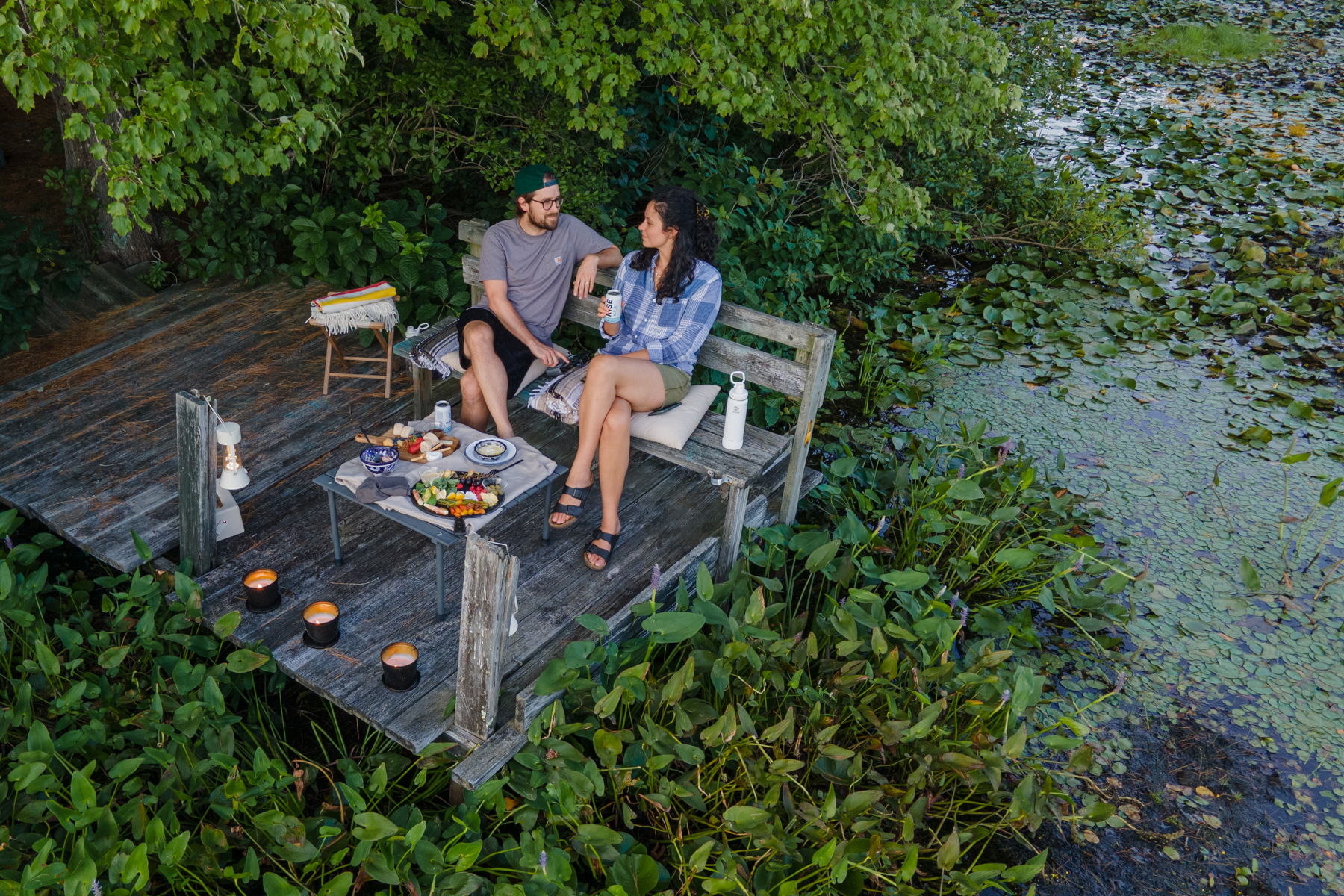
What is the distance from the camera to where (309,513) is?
3.89 m

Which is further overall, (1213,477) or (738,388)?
(1213,477)

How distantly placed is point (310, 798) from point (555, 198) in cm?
233

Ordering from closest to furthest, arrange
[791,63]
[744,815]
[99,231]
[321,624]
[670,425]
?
[744,815] → [321,624] → [670,425] → [791,63] → [99,231]

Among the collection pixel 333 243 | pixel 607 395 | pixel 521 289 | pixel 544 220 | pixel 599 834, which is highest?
pixel 544 220

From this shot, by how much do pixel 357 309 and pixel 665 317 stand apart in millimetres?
1564

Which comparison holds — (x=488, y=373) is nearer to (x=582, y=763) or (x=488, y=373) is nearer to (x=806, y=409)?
(x=806, y=409)

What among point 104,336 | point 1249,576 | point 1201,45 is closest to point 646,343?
point 1249,576

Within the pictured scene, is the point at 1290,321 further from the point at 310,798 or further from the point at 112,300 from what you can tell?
the point at 112,300

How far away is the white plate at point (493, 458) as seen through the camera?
348 cm

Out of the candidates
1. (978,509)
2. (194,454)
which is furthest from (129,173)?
(978,509)

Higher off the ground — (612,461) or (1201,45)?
(1201,45)

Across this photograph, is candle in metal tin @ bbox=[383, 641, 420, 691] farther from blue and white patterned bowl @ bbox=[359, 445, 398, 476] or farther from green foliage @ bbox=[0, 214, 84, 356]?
green foliage @ bbox=[0, 214, 84, 356]

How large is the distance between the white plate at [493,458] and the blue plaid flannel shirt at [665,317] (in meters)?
0.58

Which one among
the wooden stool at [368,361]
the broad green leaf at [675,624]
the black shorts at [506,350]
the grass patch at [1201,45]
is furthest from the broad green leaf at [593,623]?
the grass patch at [1201,45]
